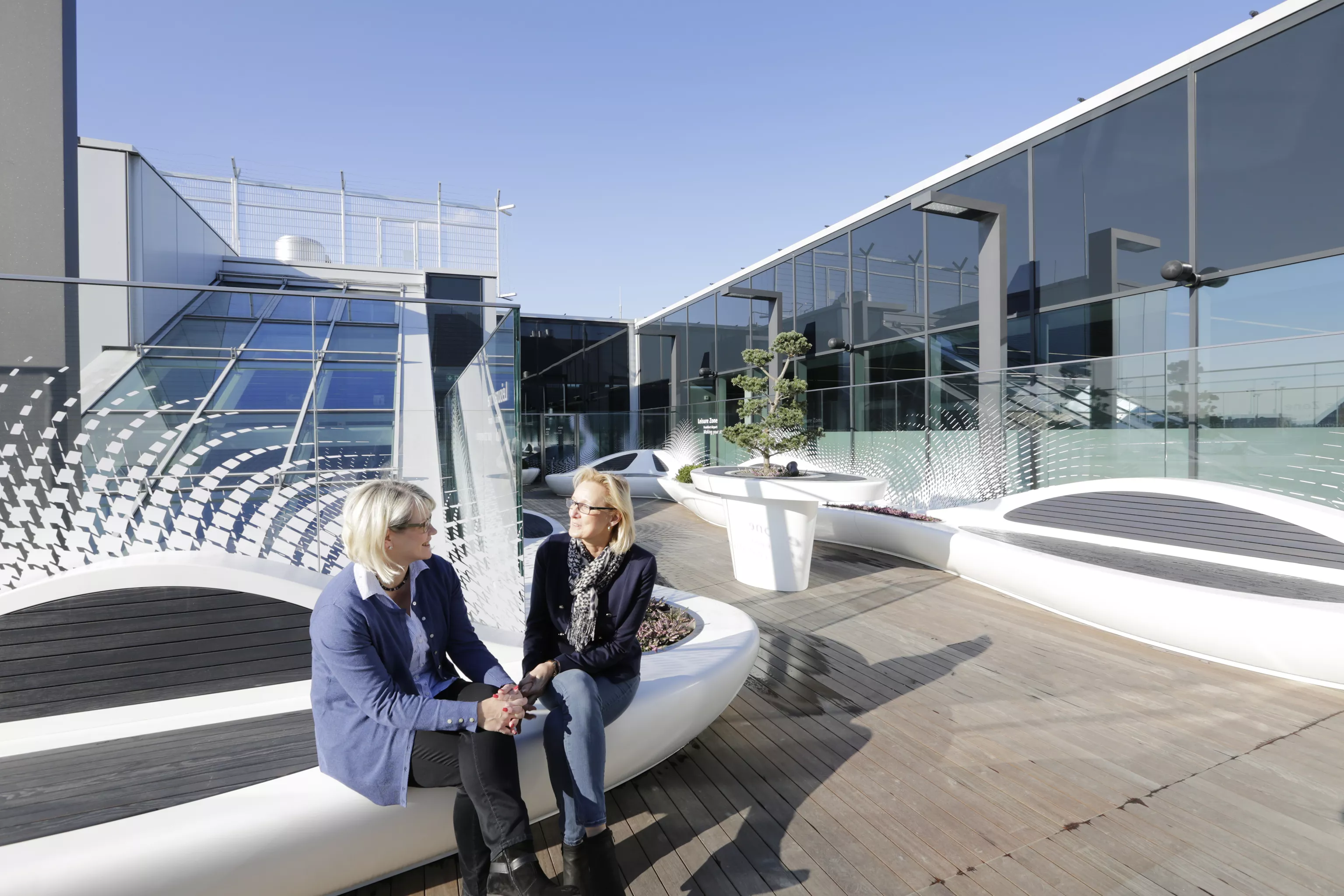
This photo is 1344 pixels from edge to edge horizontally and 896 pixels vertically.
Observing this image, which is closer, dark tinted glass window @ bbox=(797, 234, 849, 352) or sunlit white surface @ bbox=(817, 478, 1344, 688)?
sunlit white surface @ bbox=(817, 478, 1344, 688)

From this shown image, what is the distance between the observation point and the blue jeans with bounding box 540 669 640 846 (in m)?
1.93

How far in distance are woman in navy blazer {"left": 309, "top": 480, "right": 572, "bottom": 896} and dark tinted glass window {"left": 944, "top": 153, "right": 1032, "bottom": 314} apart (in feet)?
28.6

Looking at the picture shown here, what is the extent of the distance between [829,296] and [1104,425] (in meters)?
6.13

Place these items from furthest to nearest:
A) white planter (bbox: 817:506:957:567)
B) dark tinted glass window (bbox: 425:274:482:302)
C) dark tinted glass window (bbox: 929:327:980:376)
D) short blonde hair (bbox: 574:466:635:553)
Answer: dark tinted glass window (bbox: 425:274:482:302) < dark tinted glass window (bbox: 929:327:980:376) < white planter (bbox: 817:506:957:567) < short blonde hair (bbox: 574:466:635:553)

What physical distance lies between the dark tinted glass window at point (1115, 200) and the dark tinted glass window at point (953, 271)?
93 cm

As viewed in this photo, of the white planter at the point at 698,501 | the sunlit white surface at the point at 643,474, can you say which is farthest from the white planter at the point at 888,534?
the sunlit white surface at the point at 643,474

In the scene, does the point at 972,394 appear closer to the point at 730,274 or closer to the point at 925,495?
the point at 925,495

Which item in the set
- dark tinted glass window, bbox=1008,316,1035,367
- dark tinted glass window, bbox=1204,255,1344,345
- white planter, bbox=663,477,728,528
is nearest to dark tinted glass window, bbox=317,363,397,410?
white planter, bbox=663,477,728,528

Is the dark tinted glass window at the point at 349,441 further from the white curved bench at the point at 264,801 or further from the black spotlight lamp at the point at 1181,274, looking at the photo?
the black spotlight lamp at the point at 1181,274

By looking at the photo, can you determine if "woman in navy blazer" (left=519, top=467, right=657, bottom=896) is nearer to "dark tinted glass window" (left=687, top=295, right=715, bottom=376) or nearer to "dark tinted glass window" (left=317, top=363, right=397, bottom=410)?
"dark tinted glass window" (left=317, top=363, right=397, bottom=410)

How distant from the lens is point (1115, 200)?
24.3 feet

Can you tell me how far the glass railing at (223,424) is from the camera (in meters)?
2.27

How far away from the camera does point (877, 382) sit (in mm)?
10188

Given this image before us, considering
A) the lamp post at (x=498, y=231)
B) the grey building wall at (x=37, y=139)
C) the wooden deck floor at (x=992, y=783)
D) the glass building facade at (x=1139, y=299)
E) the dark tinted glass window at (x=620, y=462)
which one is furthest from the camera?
the dark tinted glass window at (x=620, y=462)
